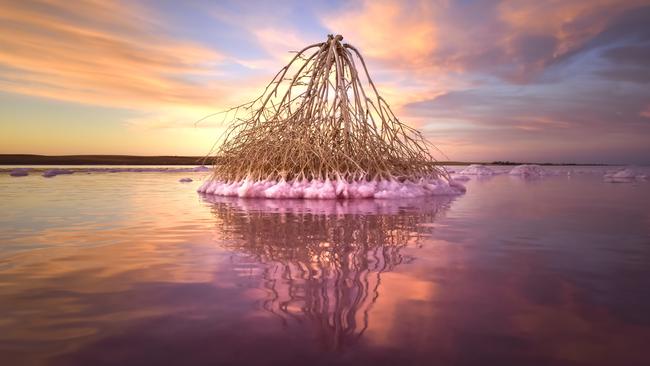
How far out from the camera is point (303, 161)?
624 centimetres

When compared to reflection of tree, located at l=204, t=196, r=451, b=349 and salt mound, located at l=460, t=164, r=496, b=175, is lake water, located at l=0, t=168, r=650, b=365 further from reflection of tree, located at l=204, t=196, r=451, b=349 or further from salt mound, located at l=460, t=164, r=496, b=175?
salt mound, located at l=460, t=164, r=496, b=175

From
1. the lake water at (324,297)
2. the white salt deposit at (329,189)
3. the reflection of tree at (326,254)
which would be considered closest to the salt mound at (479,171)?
the white salt deposit at (329,189)

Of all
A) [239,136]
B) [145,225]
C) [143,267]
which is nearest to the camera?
[143,267]

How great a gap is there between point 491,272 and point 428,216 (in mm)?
2133

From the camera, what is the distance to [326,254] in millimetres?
2115

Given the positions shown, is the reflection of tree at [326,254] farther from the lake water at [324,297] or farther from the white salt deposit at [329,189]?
the white salt deposit at [329,189]

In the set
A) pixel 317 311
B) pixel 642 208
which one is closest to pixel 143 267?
pixel 317 311

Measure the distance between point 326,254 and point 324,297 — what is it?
2.37 feet

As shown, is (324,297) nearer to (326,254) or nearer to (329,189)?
(326,254)

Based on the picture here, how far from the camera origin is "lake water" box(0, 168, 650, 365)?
101 centimetres

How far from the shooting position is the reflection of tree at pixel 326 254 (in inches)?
49.1

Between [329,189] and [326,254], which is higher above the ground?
[329,189]

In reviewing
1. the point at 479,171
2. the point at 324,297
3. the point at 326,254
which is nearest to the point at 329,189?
the point at 326,254

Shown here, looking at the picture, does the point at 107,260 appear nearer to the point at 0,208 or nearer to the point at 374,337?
the point at 374,337
